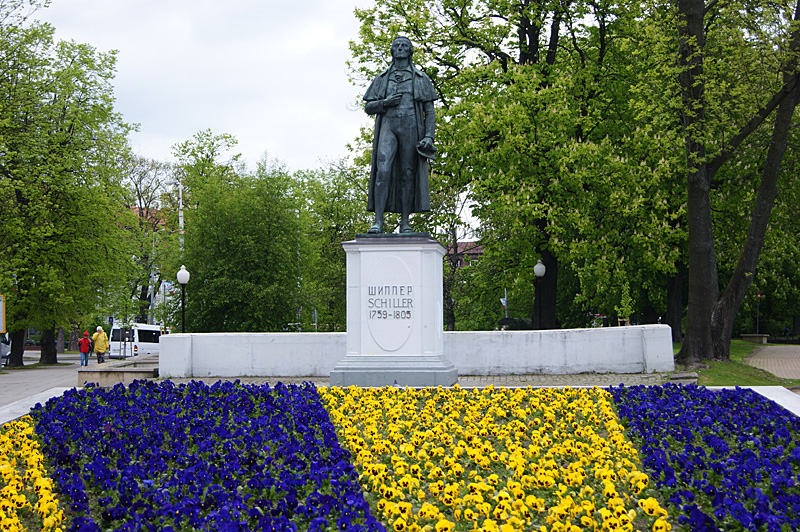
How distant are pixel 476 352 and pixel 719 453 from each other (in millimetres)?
8833

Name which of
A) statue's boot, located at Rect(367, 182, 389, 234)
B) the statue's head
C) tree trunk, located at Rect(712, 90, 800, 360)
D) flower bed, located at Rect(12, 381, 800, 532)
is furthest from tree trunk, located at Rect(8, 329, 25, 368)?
tree trunk, located at Rect(712, 90, 800, 360)

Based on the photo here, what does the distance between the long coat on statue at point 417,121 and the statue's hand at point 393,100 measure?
0.27 feet

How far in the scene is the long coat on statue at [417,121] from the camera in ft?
41.5

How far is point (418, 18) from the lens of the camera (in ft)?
77.0

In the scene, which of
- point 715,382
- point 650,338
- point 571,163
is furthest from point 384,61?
point 715,382

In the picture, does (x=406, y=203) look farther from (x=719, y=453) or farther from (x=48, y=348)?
(x=48, y=348)

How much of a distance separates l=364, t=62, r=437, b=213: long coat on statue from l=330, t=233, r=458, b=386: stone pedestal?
84cm

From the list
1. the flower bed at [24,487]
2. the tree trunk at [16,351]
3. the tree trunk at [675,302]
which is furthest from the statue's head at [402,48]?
the tree trunk at [16,351]

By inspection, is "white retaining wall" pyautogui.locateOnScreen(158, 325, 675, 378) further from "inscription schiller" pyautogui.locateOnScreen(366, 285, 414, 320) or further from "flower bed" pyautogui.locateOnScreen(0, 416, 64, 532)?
"flower bed" pyautogui.locateOnScreen(0, 416, 64, 532)

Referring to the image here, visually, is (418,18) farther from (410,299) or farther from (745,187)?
(410,299)

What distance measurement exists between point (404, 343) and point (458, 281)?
2526 centimetres

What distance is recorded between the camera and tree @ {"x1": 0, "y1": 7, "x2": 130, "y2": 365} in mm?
30172

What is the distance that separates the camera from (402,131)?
499 inches

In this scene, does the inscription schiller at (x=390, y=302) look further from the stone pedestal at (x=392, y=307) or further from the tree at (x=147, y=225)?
the tree at (x=147, y=225)
